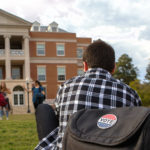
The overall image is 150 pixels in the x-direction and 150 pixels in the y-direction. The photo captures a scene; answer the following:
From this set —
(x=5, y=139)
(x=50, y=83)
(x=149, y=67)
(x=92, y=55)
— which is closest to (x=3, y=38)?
(x=50, y=83)

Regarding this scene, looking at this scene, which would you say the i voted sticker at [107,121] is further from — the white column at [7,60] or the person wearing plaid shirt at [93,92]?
the white column at [7,60]

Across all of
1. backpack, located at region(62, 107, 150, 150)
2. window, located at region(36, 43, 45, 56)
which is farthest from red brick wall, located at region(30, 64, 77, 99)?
backpack, located at region(62, 107, 150, 150)

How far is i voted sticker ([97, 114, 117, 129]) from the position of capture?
1.70m

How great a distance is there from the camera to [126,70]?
189 ft

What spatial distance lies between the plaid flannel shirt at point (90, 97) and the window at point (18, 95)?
3283 centimetres

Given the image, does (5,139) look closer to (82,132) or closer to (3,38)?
(82,132)

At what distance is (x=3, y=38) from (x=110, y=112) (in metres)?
36.3

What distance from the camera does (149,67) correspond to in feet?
166

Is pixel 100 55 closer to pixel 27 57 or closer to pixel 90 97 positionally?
pixel 90 97

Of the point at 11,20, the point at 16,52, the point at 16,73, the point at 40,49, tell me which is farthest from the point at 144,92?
the point at 11,20

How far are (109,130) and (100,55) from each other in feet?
3.69

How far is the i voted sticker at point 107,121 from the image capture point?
1.70m

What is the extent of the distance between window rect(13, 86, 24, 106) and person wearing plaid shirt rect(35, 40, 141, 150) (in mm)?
32747

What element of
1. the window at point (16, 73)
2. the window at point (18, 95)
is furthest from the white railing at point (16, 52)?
the window at point (18, 95)
